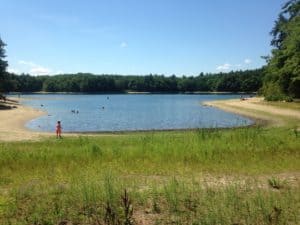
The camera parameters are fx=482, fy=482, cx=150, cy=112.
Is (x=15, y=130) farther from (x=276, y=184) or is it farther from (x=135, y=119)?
(x=276, y=184)

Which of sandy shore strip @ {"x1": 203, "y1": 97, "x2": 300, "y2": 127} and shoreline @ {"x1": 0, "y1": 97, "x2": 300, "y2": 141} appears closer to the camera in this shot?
shoreline @ {"x1": 0, "y1": 97, "x2": 300, "y2": 141}

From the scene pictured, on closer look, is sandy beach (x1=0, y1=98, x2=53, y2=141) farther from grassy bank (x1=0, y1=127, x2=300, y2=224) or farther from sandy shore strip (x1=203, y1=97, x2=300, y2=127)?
sandy shore strip (x1=203, y1=97, x2=300, y2=127)

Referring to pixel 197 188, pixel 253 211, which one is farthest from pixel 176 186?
pixel 253 211

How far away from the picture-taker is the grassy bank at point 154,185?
8.00 m

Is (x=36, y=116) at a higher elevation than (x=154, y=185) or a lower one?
lower

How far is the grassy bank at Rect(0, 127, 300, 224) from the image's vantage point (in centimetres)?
800

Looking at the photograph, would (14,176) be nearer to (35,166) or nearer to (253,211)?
(35,166)

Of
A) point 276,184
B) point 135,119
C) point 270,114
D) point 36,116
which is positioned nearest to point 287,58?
point 270,114

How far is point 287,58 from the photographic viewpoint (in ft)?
211

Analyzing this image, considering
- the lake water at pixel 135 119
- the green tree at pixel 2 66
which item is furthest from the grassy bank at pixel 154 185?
the green tree at pixel 2 66

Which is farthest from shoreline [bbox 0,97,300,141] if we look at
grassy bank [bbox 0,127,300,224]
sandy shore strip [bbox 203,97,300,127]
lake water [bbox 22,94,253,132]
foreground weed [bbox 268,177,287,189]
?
foreground weed [bbox 268,177,287,189]

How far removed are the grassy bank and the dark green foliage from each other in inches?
1446

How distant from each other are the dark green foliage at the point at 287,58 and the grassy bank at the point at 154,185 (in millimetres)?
36731

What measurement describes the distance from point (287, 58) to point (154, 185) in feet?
189
